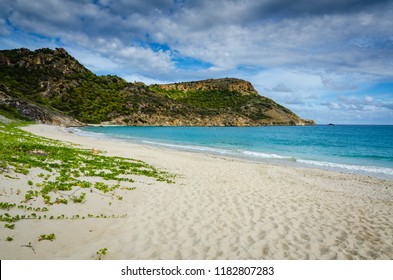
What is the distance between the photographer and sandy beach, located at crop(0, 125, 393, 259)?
6680 mm

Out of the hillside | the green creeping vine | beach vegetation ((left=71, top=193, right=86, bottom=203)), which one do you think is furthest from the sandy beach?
the hillside

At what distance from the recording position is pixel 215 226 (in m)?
8.69

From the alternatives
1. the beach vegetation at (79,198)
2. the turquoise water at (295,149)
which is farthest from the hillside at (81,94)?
the beach vegetation at (79,198)

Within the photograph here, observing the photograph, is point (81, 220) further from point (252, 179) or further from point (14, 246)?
point (252, 179)

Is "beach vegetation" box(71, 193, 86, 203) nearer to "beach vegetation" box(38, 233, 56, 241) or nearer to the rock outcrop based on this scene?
"beach vegetation" box(38, 233, 56, 241)

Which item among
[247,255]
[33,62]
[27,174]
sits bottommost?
[247,255]

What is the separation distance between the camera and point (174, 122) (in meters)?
150

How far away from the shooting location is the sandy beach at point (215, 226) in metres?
6.68

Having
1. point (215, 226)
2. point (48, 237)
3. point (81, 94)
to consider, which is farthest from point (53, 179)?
point (81, 94)

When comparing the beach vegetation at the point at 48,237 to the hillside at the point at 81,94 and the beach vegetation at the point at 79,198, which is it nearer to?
the beach vegetation at the point at 79,198

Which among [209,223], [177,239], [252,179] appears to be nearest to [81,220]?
[177,239]

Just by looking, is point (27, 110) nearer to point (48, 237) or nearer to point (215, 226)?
point (48, 237)

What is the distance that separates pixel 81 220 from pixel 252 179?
12.3 meters

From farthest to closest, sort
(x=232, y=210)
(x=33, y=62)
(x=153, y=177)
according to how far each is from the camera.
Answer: (x=33, y=62), (x=153, y=177), (x=232, y=210)
